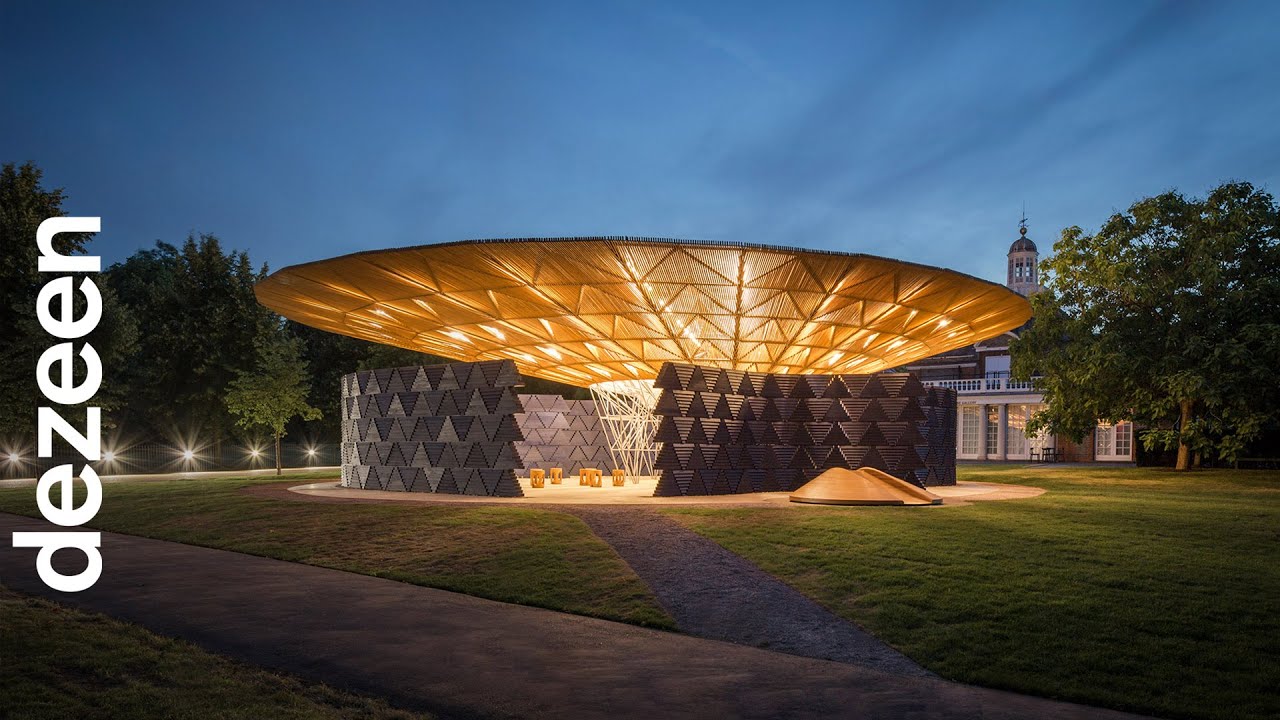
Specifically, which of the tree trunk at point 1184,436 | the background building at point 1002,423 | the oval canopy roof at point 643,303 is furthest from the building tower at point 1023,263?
the oval canopy roof at point 643,303

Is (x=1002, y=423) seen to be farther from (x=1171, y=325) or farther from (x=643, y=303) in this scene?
(x=643, y=303)

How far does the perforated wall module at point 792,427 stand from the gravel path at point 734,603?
981 centimetres

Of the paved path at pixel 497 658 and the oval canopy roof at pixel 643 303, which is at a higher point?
the oval canopy roof at pixel 643 303

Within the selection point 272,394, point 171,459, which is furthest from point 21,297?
point 171,459

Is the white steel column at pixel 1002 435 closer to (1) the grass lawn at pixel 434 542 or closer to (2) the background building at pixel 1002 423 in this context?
(2) the background building at pixel 1002 423

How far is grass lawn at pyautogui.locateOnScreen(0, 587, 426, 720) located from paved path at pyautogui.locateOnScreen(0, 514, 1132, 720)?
381mm

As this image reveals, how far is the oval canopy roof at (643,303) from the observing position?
77.2ft

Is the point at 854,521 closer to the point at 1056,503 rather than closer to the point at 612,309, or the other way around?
the point at 1056,503

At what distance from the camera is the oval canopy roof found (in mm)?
23516

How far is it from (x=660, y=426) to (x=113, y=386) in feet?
125

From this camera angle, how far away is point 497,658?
908 centimetres

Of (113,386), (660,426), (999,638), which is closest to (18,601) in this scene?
(999,638)

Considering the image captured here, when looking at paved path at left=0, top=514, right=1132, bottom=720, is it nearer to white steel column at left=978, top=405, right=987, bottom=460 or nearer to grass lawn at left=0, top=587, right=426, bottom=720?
grass lawn at left=0, top=587, right=426, bottom=720

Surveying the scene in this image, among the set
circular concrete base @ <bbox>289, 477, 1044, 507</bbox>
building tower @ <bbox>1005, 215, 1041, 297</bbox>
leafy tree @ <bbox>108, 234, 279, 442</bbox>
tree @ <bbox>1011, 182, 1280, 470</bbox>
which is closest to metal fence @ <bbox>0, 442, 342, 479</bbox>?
leafy tree @ <bbox>108, 234, 279, 442</bbox>
